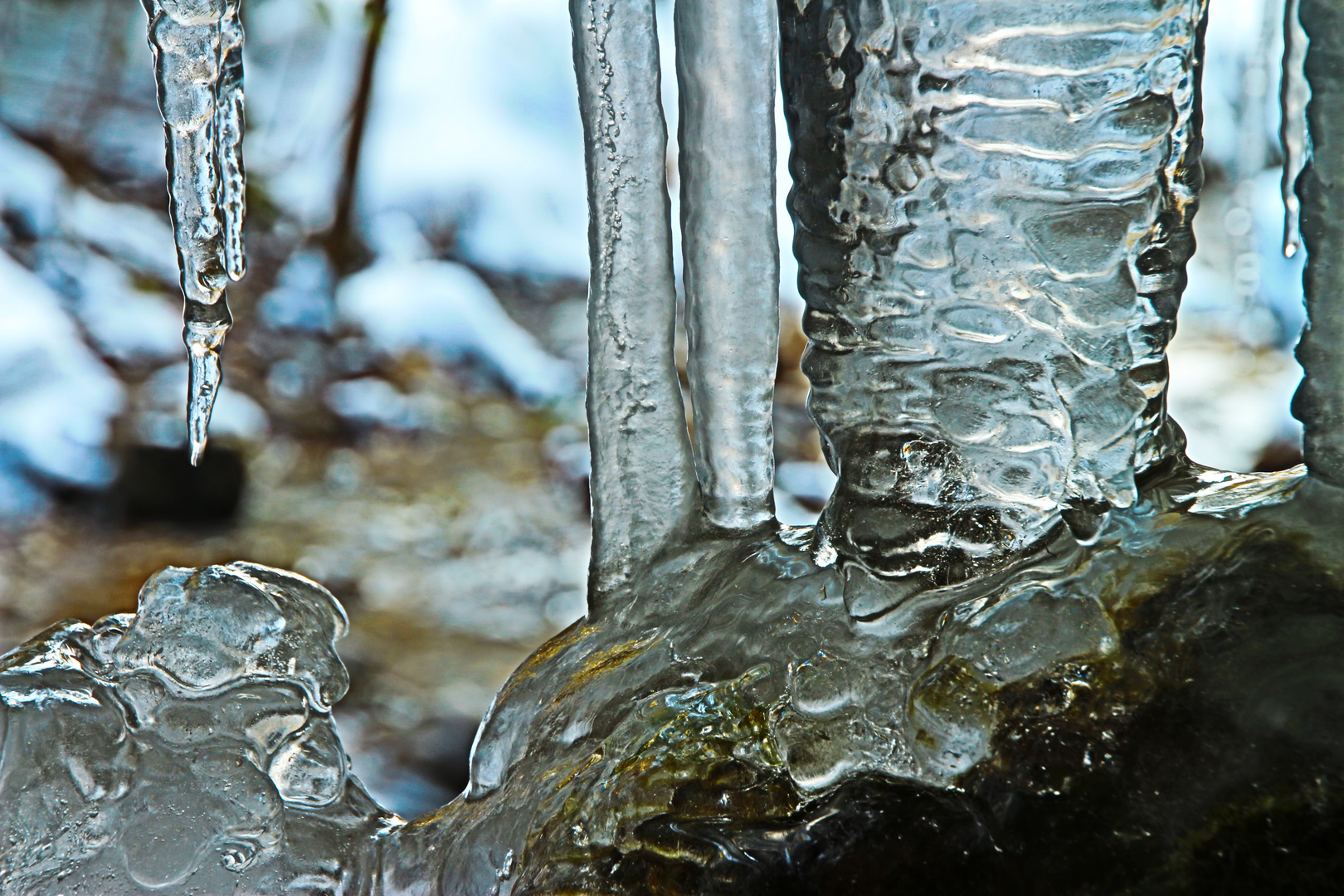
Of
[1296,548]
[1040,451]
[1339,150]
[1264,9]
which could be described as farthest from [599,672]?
[1264,9]

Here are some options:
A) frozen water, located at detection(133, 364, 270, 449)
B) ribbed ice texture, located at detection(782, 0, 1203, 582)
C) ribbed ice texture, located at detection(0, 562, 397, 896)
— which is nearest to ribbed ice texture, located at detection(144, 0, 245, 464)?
ribbed ice texture, located at detection(0, 562, 397, 896)

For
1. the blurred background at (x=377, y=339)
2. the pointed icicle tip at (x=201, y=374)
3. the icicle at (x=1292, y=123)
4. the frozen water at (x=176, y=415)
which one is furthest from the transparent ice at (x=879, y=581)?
the frozen water at (x=176, y=415)

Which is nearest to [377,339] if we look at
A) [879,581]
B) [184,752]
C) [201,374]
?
[201,374]

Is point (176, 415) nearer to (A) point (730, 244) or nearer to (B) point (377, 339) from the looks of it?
(B) point (377, 339)

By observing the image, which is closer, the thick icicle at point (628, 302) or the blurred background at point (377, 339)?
the thick icicle at point (628, 302)

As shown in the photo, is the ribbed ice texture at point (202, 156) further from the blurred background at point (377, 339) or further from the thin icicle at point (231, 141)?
the blurred background at point (377, 339)
